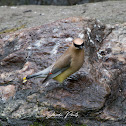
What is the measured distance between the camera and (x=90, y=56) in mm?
4070

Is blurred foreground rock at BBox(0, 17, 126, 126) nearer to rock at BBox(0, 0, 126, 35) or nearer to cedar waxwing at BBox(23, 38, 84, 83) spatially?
cedar waxwing at BBox(23, 38, 84, 83)

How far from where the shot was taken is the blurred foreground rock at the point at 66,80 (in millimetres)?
3385

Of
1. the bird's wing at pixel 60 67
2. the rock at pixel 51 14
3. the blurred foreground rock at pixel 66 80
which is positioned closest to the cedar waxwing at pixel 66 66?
the bird's wing at pixel 60 67

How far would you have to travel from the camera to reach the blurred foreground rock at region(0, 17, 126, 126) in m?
3.38

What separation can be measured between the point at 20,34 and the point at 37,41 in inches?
20.2

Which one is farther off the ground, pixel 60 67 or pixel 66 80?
pixel 60 67

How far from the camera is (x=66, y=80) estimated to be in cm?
379

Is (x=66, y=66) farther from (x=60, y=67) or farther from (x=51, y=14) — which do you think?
(x=51, y=14)

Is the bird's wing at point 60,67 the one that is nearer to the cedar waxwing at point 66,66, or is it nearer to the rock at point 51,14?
the cedar waxwing at point 66,66

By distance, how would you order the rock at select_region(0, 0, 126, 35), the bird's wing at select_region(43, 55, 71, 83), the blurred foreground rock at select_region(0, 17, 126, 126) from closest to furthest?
the blurred foreground rock at select_region(0, 17, 126, 126) < the bird's wing at select_region(43, 55, 71, 83) < the rock at select_region(0, 0, 126, 35)

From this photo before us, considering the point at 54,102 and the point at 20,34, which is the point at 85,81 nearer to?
the point at 54,102

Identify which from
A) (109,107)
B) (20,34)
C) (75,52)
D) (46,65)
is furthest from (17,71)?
(109,107)

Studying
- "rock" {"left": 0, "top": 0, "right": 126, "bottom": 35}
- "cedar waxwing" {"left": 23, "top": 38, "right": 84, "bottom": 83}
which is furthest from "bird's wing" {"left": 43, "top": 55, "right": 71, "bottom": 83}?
"rock" {"left": 0, "top": 0, "right": 126, "bottom": 35}

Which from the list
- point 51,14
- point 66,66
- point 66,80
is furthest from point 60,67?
point 51,14
